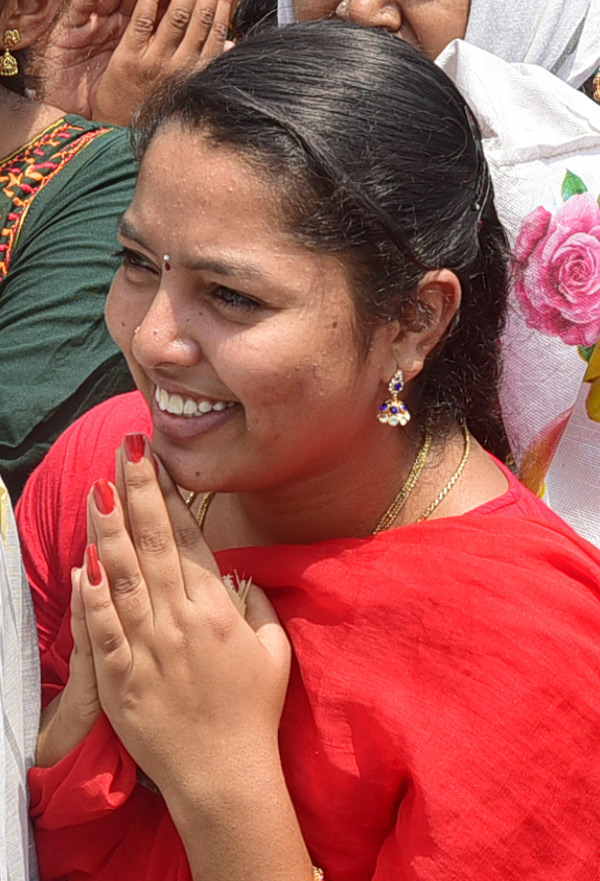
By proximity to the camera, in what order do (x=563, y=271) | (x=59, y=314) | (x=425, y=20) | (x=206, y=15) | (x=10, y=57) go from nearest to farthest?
(x=563, y=271), (x=59, y=314), (x=10, y=57), (x=425, y=20), (x=206, y=15)

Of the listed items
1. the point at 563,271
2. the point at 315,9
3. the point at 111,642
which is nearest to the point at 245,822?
the point at 111,642

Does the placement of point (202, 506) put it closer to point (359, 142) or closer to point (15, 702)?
point (15, 702)

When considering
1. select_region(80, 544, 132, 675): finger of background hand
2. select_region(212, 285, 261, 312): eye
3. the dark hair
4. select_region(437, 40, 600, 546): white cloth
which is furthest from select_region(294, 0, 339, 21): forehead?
select_region(80, 544, 132, 675): finger of background hand

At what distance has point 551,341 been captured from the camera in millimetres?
2236

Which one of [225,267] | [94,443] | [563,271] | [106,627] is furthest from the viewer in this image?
[563,271]

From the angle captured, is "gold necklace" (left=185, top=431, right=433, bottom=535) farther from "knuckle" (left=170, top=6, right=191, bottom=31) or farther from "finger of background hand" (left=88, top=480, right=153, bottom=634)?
"knuckle" (left=170, top=6, right=191, bottom=31)

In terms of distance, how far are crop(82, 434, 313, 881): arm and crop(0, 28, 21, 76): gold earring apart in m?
1.31

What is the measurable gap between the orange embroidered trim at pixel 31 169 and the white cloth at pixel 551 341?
0.89m

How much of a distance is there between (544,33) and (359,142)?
53.6 inches

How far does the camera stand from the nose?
5.30ft

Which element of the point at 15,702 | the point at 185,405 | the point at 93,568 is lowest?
the point at 15,702

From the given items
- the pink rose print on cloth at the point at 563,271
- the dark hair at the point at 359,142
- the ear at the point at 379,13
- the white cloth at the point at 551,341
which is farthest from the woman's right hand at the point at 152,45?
the dark hair at the point at 359,142

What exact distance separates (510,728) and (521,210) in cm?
106

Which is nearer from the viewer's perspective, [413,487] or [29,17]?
[413,487]
